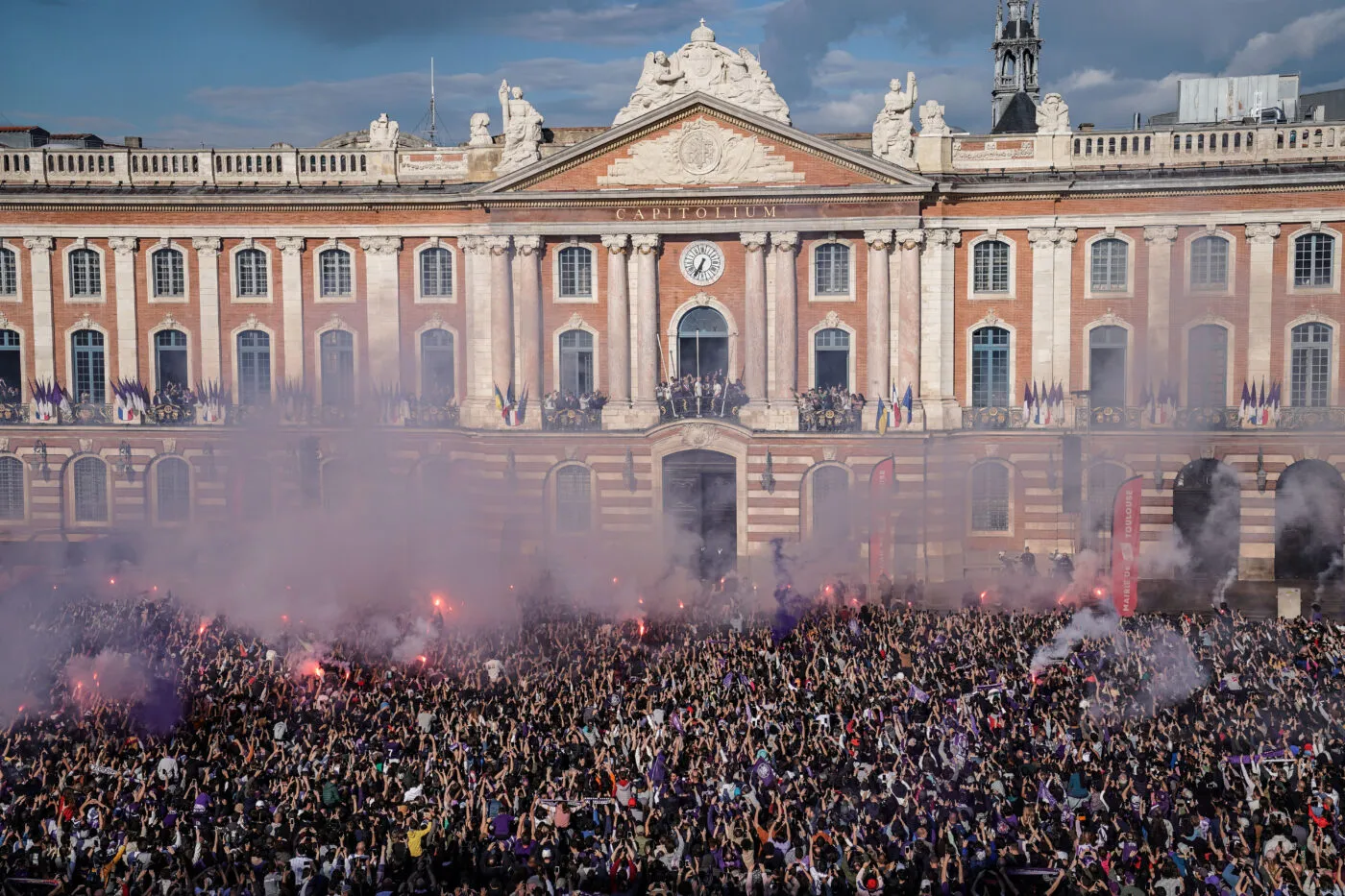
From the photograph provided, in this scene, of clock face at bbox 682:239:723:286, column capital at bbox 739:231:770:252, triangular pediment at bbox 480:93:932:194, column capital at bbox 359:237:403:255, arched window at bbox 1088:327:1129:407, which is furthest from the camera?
column capital at bbox 359:237:403:255

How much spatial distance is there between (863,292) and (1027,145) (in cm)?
806

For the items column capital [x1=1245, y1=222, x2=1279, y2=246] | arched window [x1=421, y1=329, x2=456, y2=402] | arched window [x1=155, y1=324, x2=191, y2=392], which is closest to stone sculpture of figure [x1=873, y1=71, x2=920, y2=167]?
column capital [x1=1245, y1=222, x2=1279, y2=246]

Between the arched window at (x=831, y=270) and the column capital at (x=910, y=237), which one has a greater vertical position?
the column capital at (x=910, y=237)

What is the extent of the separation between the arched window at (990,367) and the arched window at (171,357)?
3067 cm

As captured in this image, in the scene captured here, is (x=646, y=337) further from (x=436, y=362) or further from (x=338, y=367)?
(x=338, y=367)

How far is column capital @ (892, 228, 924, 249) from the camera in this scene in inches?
1873

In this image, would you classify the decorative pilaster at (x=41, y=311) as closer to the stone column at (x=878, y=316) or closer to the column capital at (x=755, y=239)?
the column capital at (x=755, y=239)

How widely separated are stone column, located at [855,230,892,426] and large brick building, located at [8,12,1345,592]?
0.36 ft

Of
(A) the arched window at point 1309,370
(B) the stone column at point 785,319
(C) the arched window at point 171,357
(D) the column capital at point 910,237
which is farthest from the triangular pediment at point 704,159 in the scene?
(A) the arched window at point 1309,370

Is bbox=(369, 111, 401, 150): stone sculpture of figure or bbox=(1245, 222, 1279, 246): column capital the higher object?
bbox=(369, 111, 401, 150): stone sculpture of figure

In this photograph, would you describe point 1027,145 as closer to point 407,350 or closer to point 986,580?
point 986,580

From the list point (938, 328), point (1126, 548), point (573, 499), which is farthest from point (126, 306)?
point (1126, 548)

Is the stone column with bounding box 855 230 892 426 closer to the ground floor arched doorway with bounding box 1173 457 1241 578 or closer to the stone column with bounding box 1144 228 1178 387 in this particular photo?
the stone column with bounding box 1144 228 1178 387

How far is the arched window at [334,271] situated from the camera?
51469 millimetres
